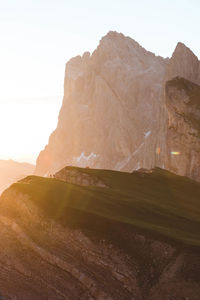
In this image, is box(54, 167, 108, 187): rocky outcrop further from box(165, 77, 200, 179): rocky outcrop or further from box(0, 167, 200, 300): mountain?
box(165, 77, 200, 179): rocky outcrop

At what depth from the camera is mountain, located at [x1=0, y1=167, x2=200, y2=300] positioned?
104 ft

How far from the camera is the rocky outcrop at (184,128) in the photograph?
113 metres

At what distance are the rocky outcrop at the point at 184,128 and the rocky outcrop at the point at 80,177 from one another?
51.2m

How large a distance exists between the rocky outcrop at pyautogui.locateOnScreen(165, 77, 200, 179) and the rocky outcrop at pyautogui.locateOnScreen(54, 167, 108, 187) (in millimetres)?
51158

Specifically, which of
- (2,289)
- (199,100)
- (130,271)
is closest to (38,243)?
(2,289)

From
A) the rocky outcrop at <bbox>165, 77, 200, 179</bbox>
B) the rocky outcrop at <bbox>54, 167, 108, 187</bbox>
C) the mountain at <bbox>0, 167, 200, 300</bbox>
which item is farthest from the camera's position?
the rocky outcrop at <bbox>165, 77, 200, 179</bbox>

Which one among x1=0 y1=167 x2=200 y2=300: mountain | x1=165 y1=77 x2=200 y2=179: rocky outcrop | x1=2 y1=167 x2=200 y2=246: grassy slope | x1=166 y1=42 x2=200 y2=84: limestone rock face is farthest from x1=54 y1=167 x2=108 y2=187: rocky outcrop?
x1=166 y1=42 x2=200 y2=84: limestone rock face

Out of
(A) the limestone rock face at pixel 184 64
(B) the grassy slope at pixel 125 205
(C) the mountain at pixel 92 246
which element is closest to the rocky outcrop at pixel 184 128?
(A) the limestone rock face at pixel 184 64

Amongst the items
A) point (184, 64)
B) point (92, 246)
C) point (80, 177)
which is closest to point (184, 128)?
point (80, 177)

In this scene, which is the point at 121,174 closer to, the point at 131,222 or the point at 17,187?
the point at 17,187

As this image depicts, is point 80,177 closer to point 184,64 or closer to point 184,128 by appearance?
point 184,128

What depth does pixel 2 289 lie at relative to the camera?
106 ft

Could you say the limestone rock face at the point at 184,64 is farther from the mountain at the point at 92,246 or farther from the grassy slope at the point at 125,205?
the mountain at the point at 92,246

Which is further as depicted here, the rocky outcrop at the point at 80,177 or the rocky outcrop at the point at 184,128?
the rocky outcrop at the point at 184,128
